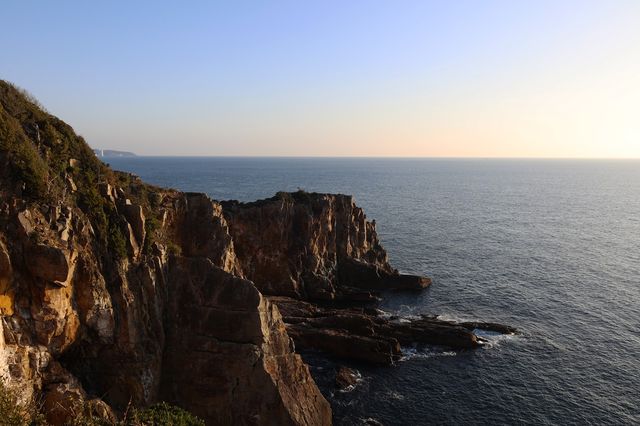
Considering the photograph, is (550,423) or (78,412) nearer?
(78,412)

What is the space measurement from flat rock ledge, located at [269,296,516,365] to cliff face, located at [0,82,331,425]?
16.3 metres

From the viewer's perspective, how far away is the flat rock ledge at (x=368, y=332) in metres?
58.4

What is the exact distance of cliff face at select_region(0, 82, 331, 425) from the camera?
94.6 ft

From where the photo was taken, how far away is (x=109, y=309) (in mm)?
34000

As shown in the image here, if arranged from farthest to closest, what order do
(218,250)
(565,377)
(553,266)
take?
(553,266) → (218,250) → (565,377)

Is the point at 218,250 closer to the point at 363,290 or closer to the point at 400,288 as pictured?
the point at 363,290

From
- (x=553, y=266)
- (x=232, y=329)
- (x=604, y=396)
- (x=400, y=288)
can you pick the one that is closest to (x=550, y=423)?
(x=604, y=396)

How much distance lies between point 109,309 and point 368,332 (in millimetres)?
38064

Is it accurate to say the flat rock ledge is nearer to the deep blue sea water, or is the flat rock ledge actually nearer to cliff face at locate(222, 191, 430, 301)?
the deep blue sea water

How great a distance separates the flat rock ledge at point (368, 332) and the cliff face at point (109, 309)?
16279 millimetres

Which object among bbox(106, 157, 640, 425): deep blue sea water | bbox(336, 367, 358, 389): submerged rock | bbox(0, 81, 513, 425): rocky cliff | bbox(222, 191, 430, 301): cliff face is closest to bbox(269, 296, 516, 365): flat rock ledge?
bbox(0, 81, 513, 425): rocky cliff

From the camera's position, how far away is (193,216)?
61.0 metres

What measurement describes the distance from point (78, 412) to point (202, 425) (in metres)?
8.00

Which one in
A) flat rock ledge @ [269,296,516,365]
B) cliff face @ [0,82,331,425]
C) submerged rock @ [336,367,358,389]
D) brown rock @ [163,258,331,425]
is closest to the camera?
cliff face @ [0,82,331,425]
